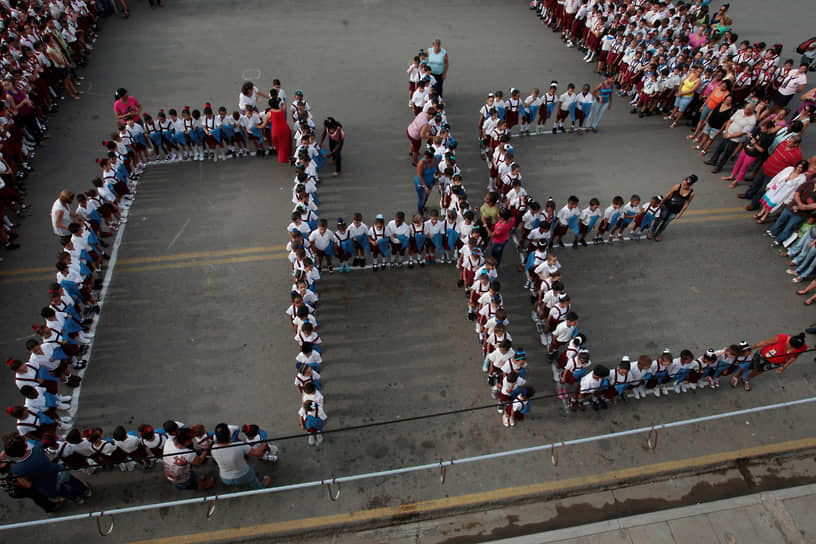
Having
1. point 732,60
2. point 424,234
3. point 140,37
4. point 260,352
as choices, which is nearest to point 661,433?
point 424,234

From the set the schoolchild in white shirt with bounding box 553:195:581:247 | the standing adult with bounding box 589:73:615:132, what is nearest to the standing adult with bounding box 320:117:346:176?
the schoolchild in white shirt with bounding box 553:195:581:247

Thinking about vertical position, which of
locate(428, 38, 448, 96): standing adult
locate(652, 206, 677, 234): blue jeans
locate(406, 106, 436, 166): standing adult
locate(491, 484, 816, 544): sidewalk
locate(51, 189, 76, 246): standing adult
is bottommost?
locate(491, 484, 816, 544): sidewalk

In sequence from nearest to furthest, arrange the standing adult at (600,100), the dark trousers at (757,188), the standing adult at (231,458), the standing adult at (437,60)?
the standing adult at (231,458) < the dark trousers at (757,188) < the standing adult at (600,100) < the standing adult at (437,60)

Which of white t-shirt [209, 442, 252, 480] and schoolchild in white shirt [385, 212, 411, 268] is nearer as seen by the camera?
white t-shirt [209, 442, 252, 480]

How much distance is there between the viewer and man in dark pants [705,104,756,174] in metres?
11.3

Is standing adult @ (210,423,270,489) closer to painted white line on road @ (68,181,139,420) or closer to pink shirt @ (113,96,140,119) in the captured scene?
painted white line on road @ (68,181,139,420)

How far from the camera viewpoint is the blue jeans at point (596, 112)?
42.7 ft

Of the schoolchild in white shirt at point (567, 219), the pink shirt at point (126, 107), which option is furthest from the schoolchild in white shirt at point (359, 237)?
the pink shirt at point (126, 107)

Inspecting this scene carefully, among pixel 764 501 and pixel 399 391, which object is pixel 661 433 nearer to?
pixel 764 501

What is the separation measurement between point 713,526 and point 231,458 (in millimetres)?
6587

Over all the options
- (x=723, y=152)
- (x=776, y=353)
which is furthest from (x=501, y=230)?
(x=723, y=152)

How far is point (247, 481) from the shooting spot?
273 inches

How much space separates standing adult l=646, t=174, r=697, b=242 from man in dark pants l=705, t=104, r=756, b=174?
2874 mm

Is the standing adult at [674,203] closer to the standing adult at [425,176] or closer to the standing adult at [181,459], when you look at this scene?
the standing adult at [425,176]
